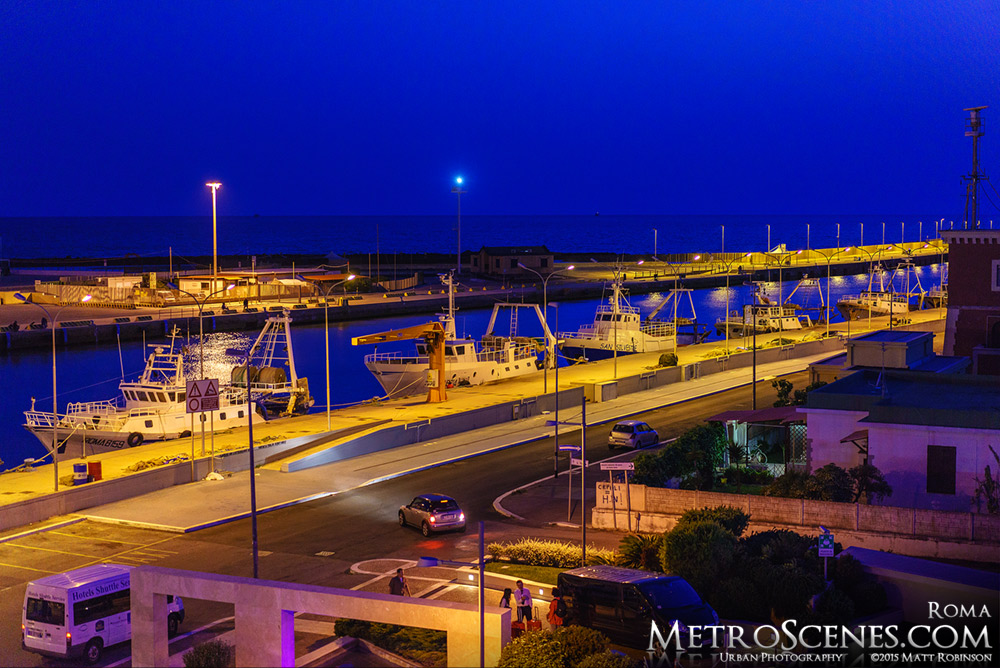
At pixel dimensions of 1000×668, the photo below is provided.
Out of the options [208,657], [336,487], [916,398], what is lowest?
[336,487]

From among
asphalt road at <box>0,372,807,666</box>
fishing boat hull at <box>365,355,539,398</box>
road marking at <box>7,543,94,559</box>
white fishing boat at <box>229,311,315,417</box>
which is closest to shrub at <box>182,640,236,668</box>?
asphalt road at <box>0,372,807,666</box>

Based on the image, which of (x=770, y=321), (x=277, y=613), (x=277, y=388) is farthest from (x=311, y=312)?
(x=277, y=613)

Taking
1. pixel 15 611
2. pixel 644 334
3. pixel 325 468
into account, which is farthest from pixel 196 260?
pixel 15 611

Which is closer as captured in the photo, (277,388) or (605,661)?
(605,661)

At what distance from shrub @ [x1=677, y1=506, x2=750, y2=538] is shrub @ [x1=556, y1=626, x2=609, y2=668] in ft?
23.3

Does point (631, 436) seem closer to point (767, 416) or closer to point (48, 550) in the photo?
point (767, 416)

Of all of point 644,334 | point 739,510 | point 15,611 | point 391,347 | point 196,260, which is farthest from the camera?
point 196,260

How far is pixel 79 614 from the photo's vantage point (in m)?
18.0

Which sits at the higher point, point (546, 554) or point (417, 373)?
point (417, 373)

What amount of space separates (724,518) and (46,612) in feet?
46.9

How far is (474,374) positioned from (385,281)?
3116 inches

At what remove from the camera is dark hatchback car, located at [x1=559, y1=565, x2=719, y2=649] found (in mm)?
17125

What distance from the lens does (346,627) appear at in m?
18.3

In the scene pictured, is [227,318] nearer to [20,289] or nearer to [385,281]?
[20,289]
